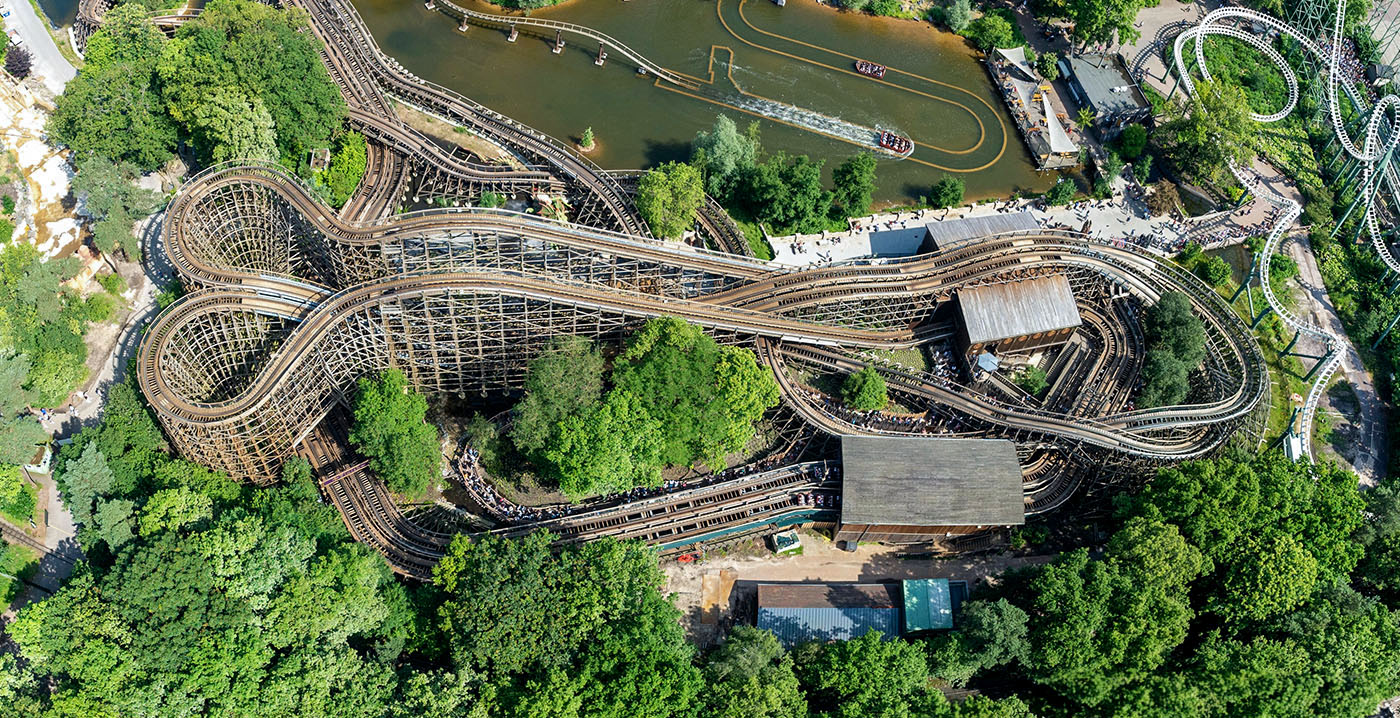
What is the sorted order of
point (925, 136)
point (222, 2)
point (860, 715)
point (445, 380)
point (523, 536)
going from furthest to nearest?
point (925, 136) < point (222, 2) < point (445, 380) < point (523, 536) < point (860, 715)

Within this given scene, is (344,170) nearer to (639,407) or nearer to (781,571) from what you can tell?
(639,407)

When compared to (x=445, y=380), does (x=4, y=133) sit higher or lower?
higher

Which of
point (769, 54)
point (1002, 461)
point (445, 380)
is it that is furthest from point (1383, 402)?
point (445, 380)

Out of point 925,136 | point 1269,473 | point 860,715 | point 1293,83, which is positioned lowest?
point 860,715

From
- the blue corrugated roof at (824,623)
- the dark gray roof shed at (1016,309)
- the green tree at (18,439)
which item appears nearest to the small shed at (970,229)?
the dark gray roof shed at (1016,309)

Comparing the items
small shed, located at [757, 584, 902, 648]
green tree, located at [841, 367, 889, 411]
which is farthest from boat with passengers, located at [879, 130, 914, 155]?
small shed, located at [757, 584, 902, 648]

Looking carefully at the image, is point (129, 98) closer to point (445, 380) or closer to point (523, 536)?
point (445, 380)

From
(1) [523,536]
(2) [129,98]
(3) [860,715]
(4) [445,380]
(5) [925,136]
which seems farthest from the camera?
Answer: (5) [925,136]
